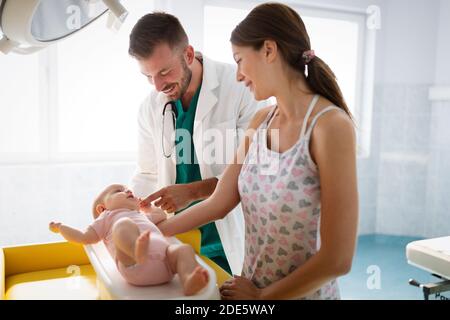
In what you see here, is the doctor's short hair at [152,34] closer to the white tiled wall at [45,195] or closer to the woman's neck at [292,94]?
the woman's neck at [292,94]

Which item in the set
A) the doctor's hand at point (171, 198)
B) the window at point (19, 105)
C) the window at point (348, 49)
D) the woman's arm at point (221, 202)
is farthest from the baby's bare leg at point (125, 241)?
the window at point (348, 49)

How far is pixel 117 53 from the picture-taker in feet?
10.0

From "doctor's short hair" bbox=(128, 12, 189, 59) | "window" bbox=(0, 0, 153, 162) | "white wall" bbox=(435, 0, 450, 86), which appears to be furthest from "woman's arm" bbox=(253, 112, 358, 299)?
"white wall" bbox=(435, 0, 450, 86)

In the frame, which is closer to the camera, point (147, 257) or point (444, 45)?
point (147, 257)

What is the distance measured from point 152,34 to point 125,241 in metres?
0.71

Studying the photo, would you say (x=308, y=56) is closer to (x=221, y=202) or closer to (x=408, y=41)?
(x=221, y=202)

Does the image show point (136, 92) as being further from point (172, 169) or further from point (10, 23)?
point (10, 23)

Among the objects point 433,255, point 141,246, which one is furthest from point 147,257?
point 433,255

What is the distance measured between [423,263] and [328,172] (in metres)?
1.23

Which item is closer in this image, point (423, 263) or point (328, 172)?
point (328, 172)

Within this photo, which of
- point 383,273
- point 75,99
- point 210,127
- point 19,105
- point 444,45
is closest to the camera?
point 210,127

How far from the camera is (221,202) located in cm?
102

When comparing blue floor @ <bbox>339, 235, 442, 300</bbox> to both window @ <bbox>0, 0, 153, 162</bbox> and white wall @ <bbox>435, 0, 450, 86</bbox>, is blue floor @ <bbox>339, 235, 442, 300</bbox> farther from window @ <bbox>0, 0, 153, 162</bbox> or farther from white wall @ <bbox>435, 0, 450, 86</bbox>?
window @ <bbox>0, 0, 153, 162</bbox>
